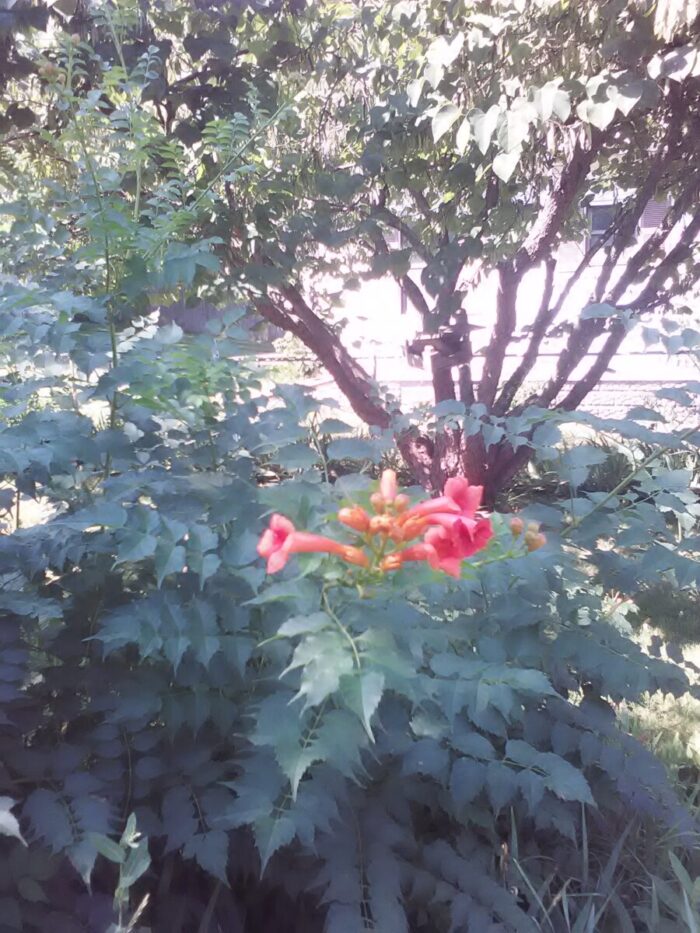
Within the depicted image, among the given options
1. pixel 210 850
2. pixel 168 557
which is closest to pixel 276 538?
pixel 168 557

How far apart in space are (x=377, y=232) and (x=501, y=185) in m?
0.67

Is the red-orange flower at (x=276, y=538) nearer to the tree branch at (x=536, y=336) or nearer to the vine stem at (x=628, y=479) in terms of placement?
the vine stem at (x=628, y=479)

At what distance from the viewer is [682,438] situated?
1.69 meters

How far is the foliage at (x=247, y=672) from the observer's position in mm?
1217

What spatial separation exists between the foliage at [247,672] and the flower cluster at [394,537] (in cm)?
7

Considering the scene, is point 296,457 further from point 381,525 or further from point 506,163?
point 506,163

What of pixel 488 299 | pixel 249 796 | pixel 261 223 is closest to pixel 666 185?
pixel 261 223

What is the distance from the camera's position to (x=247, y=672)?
4.91ft

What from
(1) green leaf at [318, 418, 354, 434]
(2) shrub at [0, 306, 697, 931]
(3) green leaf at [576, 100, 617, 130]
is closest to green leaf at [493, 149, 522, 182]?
(3) green leaf at [576, 100, 617, 130]

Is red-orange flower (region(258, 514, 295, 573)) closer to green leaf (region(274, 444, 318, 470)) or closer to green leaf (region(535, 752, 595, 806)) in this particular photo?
green leaf (region(274, 444, 318, 470))

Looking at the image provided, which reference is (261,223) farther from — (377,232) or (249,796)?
(249,796)

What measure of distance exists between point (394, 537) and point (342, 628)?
15cm

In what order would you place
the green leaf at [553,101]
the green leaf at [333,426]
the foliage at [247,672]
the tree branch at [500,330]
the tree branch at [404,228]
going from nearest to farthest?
the foliage at [247,672] < the green leaf at [333,426] < the green leaf at [553,101] < the tree branch at [404,228] < the tree branch at [500,330]

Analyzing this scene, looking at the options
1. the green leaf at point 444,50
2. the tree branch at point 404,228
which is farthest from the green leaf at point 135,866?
the tree branch at point 404,228
